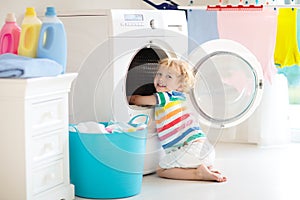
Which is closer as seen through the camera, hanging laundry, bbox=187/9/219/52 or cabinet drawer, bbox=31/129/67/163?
cabinet drawer, bbox=31/129/67/163

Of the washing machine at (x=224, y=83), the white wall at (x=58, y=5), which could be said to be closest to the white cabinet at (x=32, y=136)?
the white wall at (x=58, y=5)

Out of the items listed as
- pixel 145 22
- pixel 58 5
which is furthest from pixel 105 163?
pixel 58 5

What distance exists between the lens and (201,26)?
12.0 feet

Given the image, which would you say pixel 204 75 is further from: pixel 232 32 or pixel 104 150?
pixel 104 150

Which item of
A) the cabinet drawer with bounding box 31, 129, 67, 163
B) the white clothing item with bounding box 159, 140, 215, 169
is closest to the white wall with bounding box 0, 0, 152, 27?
the cabinet drawer with bounding box 31, 129, 67, 163

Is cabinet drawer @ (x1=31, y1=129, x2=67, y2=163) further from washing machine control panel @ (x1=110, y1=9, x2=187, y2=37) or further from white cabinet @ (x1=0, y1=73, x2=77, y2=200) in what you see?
washing machine control panel @ (x1=110, y1=9, x2=187, y2=37)

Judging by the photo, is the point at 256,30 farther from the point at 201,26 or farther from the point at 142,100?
the point at 142,100

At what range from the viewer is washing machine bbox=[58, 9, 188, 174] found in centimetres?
282

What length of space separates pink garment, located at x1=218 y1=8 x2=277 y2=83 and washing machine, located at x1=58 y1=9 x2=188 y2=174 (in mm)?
651

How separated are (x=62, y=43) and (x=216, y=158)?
1343mm

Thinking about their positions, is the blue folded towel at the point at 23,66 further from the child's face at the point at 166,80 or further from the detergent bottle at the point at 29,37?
the child's face at the point at 166,80

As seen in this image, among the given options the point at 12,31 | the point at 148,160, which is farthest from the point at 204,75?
the point at 12,31

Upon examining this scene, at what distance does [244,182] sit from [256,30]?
1.02 m

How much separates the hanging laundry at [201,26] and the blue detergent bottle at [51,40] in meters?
1.32
